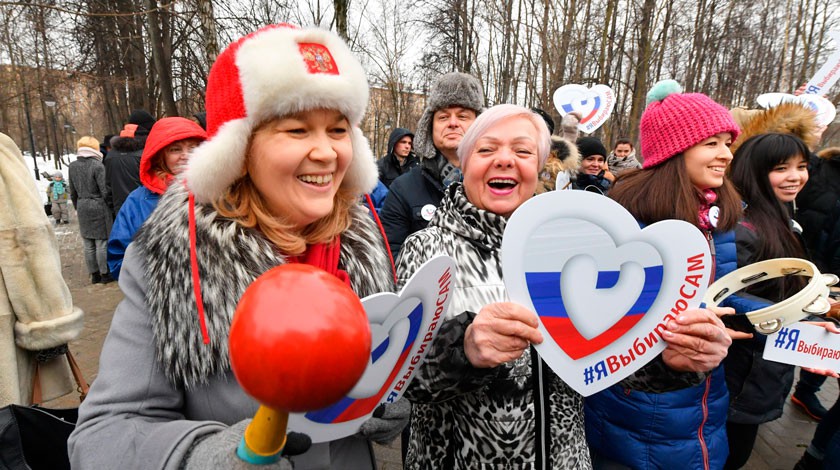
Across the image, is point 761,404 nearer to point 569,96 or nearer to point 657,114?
point 657,114

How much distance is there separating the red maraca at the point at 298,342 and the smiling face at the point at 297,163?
574mm

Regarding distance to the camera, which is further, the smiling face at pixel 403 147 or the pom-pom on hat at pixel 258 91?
the smiling face at pixel 403 147

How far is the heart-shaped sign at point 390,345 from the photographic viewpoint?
0.94 m

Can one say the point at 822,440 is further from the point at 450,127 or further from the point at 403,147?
the point at 403,147

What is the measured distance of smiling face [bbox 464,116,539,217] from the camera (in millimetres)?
1444

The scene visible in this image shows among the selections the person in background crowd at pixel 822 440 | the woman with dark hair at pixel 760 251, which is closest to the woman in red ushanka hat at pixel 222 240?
the woman with dark hair at pixel 760 251

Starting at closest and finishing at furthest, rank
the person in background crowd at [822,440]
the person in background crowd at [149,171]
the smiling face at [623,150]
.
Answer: the person in background crowd at [822,440] < the person in background crowd at [149,171] < the smiling face at [623,150]

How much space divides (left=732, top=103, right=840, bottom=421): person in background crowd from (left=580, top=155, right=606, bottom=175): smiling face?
6.97 feet

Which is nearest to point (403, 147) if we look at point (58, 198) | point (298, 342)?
point (298, 342)

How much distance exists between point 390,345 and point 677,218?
149 cm

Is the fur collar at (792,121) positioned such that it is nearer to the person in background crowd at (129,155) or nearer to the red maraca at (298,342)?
the red maraca at (298,342)

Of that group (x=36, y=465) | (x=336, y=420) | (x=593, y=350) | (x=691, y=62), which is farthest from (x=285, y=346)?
(x=691, y=62)

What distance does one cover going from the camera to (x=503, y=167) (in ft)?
4.73

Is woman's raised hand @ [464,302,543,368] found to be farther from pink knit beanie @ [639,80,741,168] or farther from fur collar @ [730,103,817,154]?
fur collar @ [730,103,817,154]
